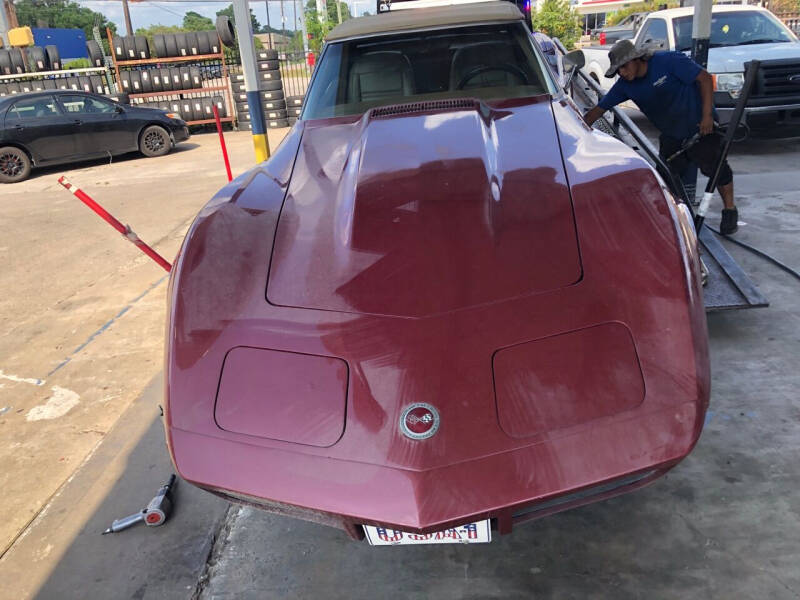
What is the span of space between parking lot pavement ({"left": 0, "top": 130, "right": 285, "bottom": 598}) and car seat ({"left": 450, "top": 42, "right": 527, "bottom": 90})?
2486 millimetres

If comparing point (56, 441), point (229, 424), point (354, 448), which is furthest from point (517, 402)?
point (56, 441)

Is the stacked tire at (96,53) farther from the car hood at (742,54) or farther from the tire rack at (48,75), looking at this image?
the car hood at (742,54)

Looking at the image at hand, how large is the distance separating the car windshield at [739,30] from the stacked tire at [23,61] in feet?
48.5

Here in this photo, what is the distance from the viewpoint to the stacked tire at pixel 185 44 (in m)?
15.0

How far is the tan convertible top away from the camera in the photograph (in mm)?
3467

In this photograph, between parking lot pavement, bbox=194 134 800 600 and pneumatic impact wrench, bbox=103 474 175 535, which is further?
pneumatic impact wrench, bbox=103 474 175 535

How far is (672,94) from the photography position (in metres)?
4.45

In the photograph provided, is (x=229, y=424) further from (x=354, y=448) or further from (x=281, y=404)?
(x=354, y=448)

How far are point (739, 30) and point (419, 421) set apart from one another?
891 cm

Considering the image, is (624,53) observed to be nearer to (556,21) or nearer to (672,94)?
(672,94)

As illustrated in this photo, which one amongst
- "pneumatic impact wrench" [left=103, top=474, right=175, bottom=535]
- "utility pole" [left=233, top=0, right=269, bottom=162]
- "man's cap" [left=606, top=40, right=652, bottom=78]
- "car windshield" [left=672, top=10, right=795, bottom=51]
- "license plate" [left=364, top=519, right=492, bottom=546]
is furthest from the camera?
"car windshield" [left=672, top=10, right=795, bottom=51]

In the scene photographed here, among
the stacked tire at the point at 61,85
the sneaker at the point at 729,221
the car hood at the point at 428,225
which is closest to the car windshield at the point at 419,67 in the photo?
the car hood at the point at 428,225

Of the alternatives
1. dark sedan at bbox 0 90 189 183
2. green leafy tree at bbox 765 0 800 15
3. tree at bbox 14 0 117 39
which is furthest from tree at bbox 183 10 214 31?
dark sedan at bbox 0 90 189 183

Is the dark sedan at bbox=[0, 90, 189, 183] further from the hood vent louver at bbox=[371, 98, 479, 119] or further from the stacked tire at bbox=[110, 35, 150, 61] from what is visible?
the hood vent louver at bbox=[371, 98, 479, 119]
